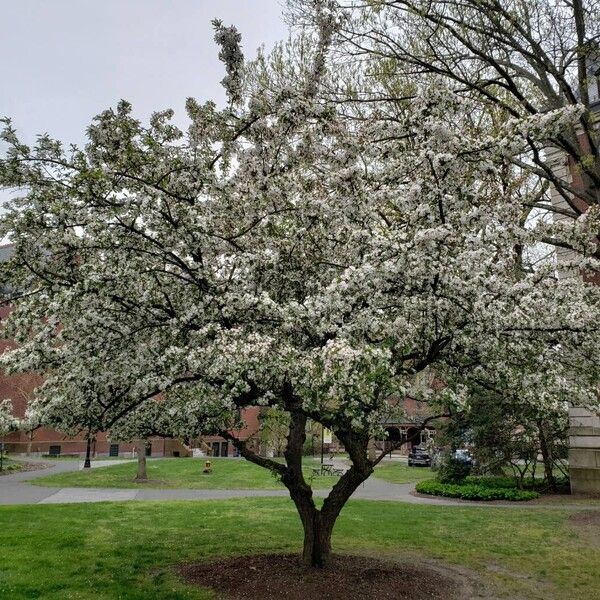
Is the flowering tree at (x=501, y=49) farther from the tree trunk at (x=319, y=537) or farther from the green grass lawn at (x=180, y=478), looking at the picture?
the green grass lawn at (x=180, y=478)

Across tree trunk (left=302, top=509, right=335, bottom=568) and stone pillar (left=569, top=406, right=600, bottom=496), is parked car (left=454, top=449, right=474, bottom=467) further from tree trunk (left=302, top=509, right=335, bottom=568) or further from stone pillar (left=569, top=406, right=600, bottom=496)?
tree trunk (left=302, top=509, right=335, bottom=568)

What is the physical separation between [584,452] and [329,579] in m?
17.3

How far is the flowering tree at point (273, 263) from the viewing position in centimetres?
758

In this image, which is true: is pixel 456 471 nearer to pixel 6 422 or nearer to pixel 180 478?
pixel 180 478

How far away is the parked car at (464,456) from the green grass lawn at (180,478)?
6.62m

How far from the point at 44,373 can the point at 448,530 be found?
456 inches

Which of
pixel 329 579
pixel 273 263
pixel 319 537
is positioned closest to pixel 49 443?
pixel 319 537

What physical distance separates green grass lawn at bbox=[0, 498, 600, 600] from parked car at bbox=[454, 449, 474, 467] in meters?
5.46

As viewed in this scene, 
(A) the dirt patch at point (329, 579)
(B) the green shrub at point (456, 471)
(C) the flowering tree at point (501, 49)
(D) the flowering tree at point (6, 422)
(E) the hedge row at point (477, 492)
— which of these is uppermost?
(C) the flowering tree at point (501, 49)

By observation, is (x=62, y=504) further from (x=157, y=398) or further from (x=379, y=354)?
(x=379, y=354)

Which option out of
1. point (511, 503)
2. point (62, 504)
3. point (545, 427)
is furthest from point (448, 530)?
point (62, 504)

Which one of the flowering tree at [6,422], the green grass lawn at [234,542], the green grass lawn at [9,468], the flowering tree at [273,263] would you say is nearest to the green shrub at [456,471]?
the green grass lawn at [234,542]

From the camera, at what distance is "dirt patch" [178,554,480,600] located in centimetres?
927

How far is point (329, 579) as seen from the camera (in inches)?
389
